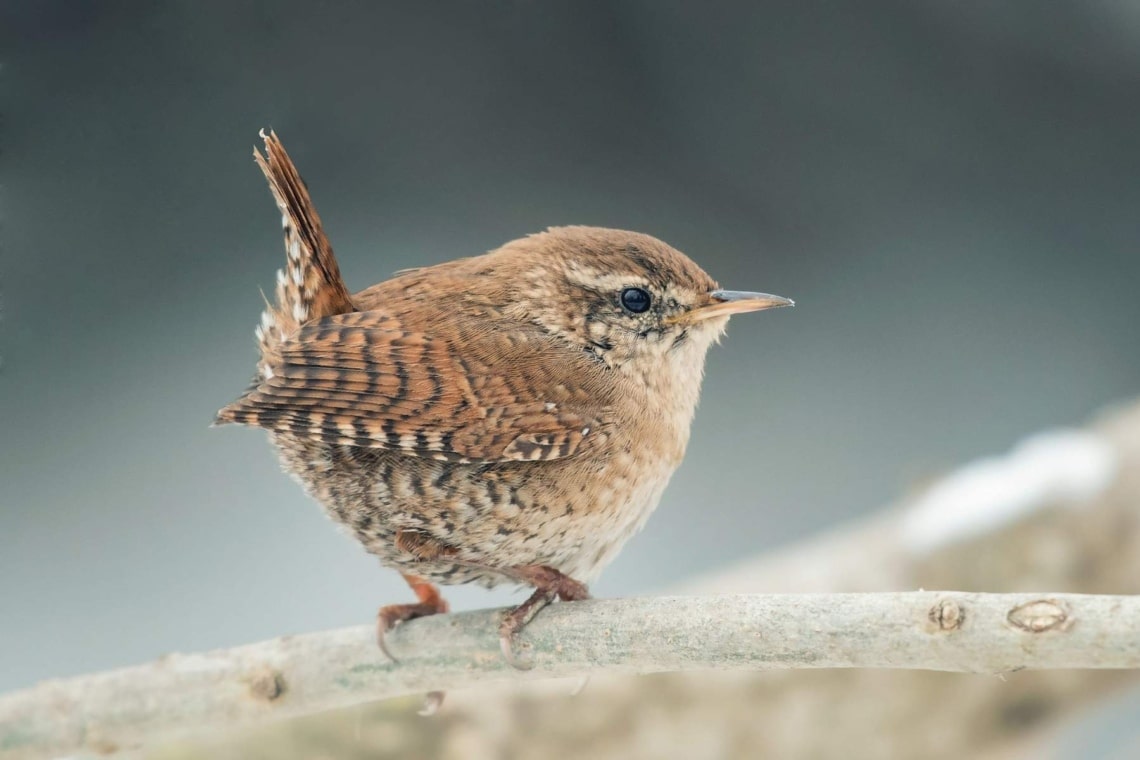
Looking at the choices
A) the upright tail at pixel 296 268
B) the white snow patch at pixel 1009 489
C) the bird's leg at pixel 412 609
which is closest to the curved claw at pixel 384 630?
the bird's leg at pixel 412 609

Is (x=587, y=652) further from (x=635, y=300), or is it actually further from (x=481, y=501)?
(x=635, y=300)

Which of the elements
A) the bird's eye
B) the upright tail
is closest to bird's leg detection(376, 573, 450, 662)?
the upright tail

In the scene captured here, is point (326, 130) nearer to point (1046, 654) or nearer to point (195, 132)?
point (195, 132)

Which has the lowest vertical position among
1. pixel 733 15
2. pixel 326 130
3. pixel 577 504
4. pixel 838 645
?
pixel 838 645

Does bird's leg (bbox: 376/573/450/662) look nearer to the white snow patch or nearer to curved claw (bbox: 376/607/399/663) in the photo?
curved claw (bbox: 376/607/399/663)

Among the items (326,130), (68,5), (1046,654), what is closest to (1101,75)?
(326,130)

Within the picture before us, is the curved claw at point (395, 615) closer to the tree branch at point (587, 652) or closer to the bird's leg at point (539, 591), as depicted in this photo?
the tree branch at point (587, 652)

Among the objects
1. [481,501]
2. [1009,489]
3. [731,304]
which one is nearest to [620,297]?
[731,304]
